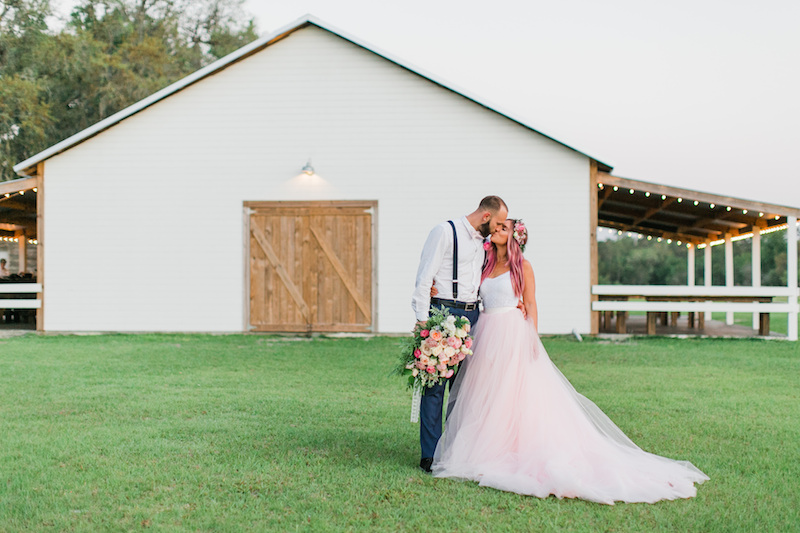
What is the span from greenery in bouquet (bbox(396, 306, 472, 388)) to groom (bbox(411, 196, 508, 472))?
0.09 metres

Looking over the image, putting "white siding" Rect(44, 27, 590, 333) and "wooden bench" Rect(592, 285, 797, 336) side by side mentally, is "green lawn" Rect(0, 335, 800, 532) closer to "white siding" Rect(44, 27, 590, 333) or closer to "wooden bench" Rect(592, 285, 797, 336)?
"wooden bench" Rect(592, 285, 797, 336)

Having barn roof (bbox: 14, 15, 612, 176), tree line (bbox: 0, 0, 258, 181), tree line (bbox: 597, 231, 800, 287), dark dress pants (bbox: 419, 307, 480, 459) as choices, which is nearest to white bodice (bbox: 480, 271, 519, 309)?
dark dress pants (bbox: 419, 307, 480, 459)

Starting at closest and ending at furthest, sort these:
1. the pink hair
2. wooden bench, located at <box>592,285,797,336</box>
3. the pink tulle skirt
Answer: the pink tulle skirt < the pink hair < wooden bench, located at <box>592,285,797,336</box>

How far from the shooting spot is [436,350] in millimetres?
4863

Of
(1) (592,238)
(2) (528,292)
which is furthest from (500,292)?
(1) (592,238)

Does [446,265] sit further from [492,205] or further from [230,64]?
[230,64]

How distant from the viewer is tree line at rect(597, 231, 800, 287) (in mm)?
42062

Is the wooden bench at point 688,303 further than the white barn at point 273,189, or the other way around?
the white barn at point 273,189

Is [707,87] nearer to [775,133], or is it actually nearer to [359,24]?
[775,133]

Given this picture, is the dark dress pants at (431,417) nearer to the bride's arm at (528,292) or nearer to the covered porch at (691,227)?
the bride's arm at (528,292)

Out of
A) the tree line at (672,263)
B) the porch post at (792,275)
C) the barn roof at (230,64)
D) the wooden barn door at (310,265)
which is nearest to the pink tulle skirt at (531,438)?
the wooden barn door at (310,265)

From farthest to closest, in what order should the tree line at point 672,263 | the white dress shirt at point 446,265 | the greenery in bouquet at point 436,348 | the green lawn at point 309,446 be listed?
the tree line at point 672,263 → the white dress shirt at point 446,265 → the greenery in bouquet at point 436,348 → the green lawn at point 309,446

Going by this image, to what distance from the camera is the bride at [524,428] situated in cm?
452

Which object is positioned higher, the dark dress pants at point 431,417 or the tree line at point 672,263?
the tree line at point 672,263
